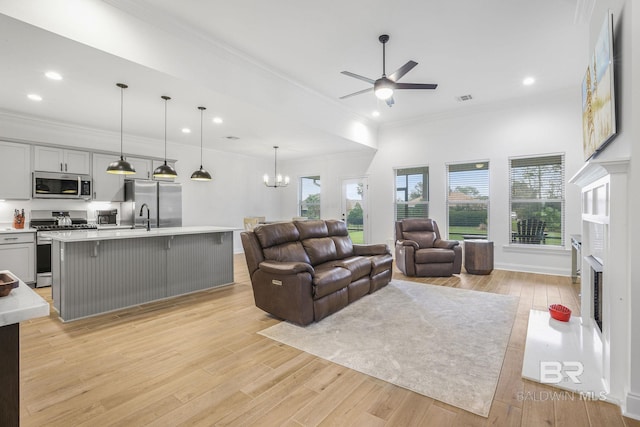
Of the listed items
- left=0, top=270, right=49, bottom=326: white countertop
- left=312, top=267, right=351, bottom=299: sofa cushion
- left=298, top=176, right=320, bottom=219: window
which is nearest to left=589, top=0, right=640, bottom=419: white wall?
left=312, top=267, right=351, bottom=299: sofa cushion

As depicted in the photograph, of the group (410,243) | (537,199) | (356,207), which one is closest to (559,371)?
(410,243)

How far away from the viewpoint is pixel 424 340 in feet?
9.29

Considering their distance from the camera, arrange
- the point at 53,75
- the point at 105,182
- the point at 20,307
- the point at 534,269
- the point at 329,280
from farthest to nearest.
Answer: the point at 105,182 < the point at 534,269 < the point at 53,75 < the point at 329,280 < the point at 20,307

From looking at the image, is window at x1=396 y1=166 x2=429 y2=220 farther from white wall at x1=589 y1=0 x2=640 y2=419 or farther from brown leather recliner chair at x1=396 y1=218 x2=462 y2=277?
white wall at x1=589 y1=0 x2=640 y2=419

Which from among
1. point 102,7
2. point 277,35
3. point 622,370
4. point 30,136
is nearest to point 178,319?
point 102,7

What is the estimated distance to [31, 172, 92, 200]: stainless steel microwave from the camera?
522cm

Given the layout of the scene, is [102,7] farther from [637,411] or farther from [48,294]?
[637,411]

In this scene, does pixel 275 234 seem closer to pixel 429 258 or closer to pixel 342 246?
pixel 342 246

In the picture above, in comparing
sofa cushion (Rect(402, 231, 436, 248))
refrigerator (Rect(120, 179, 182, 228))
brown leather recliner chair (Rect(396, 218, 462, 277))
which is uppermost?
refrigerator (Rect(120, 179, 182, 228))

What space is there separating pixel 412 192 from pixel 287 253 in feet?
14.6

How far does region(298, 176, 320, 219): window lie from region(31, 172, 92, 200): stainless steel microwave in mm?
5359

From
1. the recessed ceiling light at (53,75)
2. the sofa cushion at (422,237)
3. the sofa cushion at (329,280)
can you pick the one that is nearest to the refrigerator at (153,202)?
the recessed ceiling light at (53,75)

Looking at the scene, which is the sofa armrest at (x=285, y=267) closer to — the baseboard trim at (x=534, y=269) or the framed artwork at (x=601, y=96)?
the framed artwork at (x=601, y=96)

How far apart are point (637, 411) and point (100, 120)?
7.35 metres
